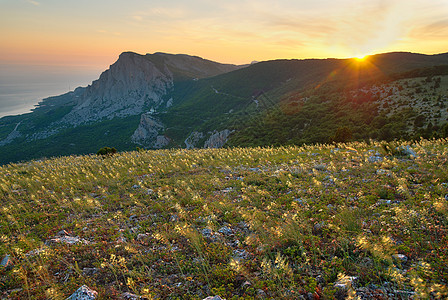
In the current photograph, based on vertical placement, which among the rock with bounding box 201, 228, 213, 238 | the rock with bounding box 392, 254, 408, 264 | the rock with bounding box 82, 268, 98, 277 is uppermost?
the rock with bounding box 392, 254, 408, 264

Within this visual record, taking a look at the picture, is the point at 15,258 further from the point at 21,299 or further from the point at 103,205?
the point at 103,205

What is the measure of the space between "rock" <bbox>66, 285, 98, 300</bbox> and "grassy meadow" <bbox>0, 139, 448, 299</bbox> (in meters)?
0.18

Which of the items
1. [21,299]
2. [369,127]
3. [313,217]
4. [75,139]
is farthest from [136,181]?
[75,139]

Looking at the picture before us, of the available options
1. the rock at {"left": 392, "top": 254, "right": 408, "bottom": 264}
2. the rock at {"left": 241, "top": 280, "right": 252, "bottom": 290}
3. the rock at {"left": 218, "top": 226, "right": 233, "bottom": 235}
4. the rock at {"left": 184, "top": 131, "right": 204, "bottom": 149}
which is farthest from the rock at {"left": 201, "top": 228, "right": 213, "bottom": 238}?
the rock at {"left": 184, "top": 131, "right": 204, "bottom": 149}

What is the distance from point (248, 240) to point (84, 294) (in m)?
3.41

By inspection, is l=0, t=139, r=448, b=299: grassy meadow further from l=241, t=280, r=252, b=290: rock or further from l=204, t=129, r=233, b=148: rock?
l=204, t=129, r=233, b=148: rock

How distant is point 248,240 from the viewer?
503 centimetres

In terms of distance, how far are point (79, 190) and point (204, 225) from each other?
7.83 meters

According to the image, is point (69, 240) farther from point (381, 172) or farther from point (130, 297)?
point (381, 172)

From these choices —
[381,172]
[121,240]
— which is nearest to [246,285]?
[121,240]

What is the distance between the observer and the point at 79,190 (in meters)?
10.8

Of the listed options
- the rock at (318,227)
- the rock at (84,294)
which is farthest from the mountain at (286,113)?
the rock at (84,294)

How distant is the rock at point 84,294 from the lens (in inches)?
159

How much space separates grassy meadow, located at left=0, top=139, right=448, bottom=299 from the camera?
4020mm
